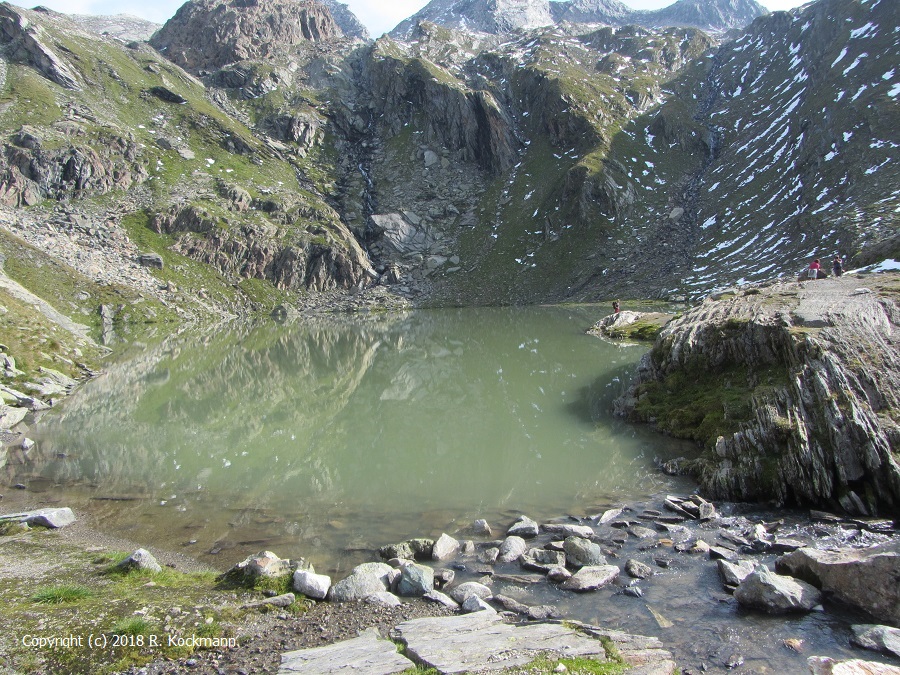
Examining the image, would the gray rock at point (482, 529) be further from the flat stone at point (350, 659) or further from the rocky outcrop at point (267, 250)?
the rocky outcrop at point (267, 250)

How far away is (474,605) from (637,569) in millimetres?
4084

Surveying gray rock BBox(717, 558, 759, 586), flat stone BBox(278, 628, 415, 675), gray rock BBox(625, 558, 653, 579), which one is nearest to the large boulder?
gray rock BBox(717, 558, 759, 586)

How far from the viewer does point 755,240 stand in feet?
306

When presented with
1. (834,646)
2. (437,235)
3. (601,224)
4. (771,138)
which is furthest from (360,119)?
(834,646)

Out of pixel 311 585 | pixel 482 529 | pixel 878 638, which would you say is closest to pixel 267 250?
pixel 482 529

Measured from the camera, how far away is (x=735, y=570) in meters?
10.4

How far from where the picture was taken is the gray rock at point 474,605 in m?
9.79

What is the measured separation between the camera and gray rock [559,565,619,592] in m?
10.6

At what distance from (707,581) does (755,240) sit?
101392mm

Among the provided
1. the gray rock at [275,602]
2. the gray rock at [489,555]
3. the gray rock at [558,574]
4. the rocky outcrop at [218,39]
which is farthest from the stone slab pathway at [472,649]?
the rocky outcrop at [218,39]

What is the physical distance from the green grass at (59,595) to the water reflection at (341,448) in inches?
155

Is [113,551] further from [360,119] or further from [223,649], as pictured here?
[360,119]

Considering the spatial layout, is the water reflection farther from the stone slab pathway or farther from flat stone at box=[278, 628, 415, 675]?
the stone slab pathway

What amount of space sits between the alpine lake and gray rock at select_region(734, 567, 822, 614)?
244mm
